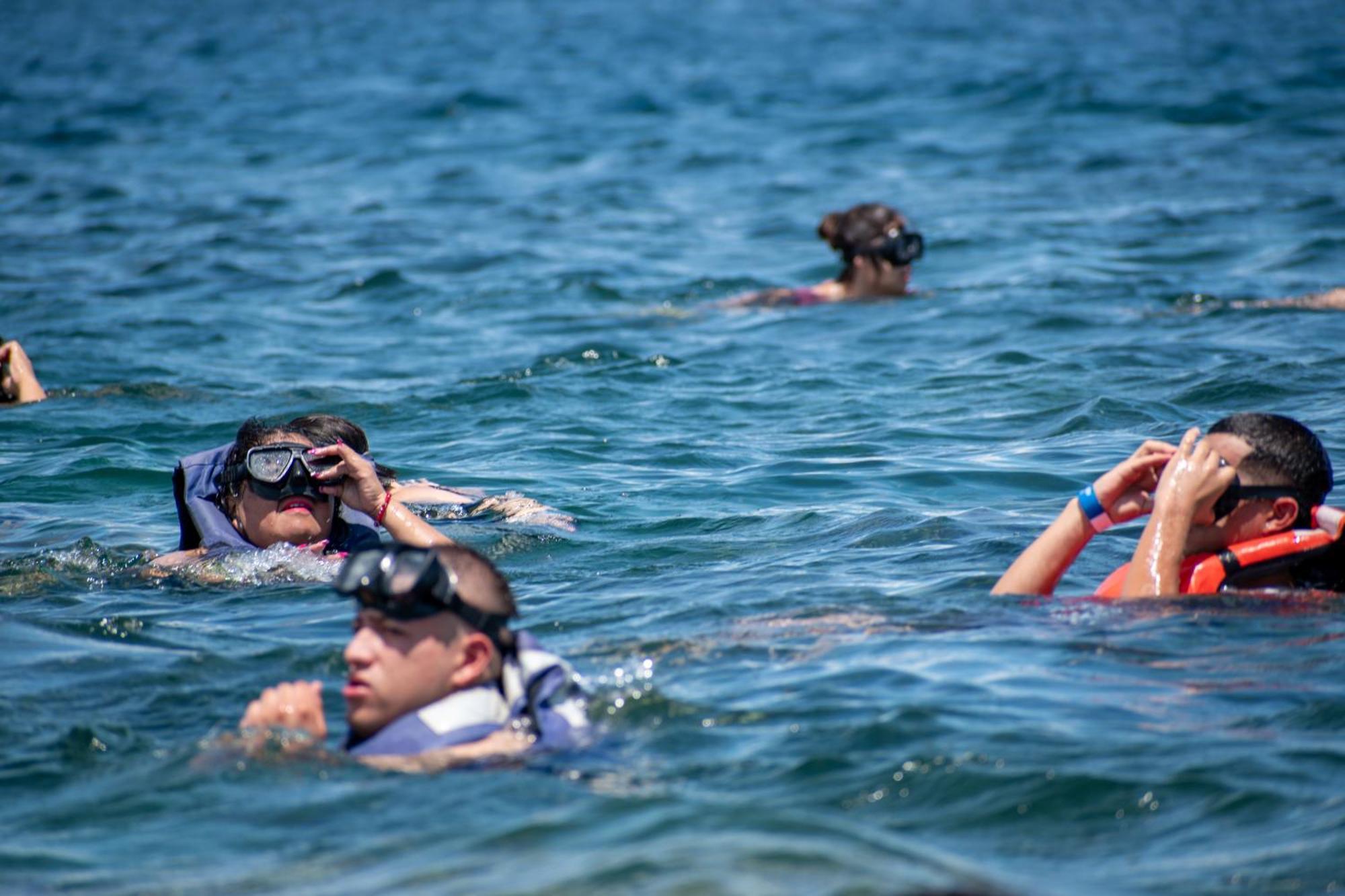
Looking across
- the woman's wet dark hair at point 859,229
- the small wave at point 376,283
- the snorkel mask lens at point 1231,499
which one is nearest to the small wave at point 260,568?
the snorkel mask lens at point 1231,499

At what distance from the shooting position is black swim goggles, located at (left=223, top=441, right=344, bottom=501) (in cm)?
712

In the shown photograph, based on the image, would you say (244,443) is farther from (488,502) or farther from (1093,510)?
(1093,510)

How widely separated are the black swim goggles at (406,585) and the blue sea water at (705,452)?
482 millimetres

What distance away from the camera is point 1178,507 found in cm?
564

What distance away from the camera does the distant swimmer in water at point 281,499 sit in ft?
23.4

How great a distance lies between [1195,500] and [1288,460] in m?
0.48

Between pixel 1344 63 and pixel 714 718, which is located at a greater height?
pixel 1344 63

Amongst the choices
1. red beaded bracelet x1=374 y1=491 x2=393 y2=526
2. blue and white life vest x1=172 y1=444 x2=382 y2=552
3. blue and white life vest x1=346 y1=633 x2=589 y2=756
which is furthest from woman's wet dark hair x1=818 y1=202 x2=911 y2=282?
blue and white life vest x1=346 y1=633 x2=589 y2=756

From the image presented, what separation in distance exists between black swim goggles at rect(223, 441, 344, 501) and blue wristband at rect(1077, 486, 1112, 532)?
130 inches

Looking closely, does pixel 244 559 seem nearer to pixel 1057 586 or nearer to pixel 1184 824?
pixel 1057 586

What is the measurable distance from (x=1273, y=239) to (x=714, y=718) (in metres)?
12.0

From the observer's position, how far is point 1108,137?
22062 mm

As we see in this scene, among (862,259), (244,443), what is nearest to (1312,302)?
(862,259)

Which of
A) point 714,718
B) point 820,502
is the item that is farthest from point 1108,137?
point 714,718
